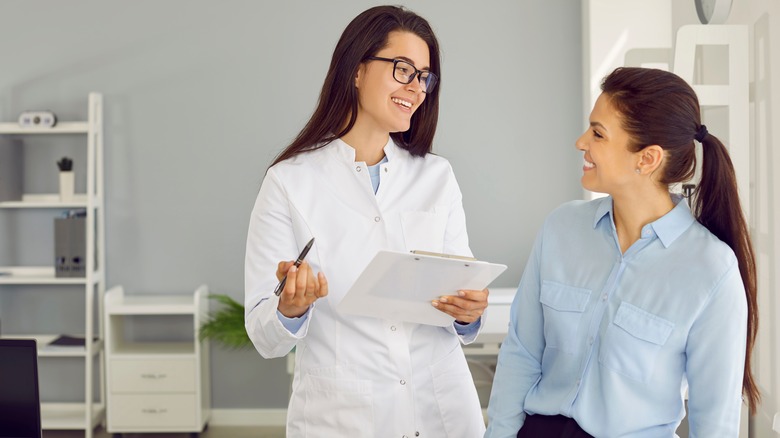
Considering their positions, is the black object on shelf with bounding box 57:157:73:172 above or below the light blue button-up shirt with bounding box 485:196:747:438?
above

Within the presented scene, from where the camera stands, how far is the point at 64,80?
4.25 meters

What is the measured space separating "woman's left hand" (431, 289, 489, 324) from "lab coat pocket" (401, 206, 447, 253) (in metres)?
0.13

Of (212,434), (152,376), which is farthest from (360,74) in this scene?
(212,434)

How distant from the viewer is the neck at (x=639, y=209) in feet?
4.75

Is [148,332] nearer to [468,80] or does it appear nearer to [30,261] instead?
[30,261]

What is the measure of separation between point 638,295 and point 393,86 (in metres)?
0.61

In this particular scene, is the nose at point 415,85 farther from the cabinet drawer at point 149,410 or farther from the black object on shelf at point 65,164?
the black object on shelf at point 65,164

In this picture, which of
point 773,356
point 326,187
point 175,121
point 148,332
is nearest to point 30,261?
point 148,332

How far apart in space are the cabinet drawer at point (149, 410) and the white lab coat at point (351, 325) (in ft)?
8.36

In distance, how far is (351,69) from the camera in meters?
1.65

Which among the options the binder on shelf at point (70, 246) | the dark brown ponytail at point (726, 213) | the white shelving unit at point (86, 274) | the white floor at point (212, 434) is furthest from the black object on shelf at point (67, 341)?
the dark brown ponytail at point (726, 213)

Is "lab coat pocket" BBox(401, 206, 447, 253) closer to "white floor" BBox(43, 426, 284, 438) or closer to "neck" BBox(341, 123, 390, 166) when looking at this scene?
"neck" BBox(341, 123, 390, 166)

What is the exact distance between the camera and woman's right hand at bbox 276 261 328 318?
1401 mm

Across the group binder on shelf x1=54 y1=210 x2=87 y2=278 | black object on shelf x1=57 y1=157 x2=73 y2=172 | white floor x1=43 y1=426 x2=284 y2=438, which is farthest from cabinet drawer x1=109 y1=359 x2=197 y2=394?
black object on shelf x1=57 y1=157 x2=73 y2=172
